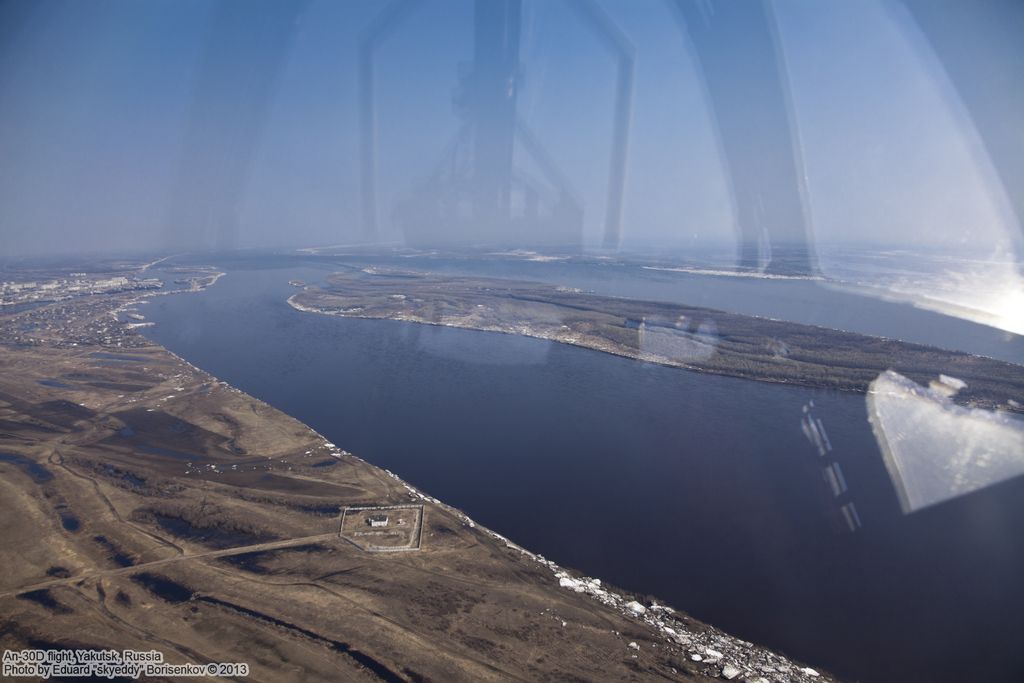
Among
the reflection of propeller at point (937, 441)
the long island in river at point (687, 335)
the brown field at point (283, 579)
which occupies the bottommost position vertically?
the brown field at point (283, 579)

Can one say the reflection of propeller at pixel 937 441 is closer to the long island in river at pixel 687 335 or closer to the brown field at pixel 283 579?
the long island in river at pixel 687 335

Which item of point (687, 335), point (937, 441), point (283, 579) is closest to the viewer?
point (283, 579)

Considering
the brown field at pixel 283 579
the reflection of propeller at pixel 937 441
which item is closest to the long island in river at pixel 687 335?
the reflection of propeller at pixel 937 441

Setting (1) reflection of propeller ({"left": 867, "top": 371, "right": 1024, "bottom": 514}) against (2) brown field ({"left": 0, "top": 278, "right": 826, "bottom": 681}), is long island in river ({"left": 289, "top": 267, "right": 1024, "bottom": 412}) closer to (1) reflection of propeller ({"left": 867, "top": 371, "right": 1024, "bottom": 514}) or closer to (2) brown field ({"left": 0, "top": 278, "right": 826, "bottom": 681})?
(1) reflection of propeller ({"left": 867, "top": 371, "right": 1024, "bottom": 514})

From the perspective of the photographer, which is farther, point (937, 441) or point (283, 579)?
point (937, 441)

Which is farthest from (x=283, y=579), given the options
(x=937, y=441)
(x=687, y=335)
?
(x=687, y=335)

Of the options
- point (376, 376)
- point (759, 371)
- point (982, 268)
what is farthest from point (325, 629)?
A: point (982, 268)

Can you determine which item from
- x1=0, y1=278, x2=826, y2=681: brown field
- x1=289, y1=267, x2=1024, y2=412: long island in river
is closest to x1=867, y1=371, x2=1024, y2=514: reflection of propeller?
x1=289, y1=267, x2=1024, y2=412: long island in river

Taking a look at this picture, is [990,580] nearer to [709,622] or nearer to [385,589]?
[709,622]

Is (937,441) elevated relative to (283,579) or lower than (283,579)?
elevated

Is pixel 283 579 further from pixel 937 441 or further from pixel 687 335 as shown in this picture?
pixel 687 335
